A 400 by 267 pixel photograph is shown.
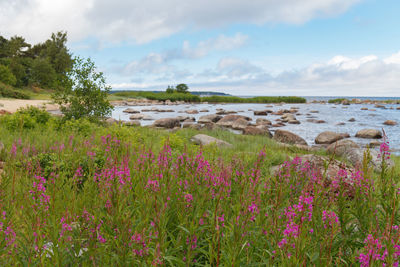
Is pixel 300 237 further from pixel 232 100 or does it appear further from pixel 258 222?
pixel 232 100

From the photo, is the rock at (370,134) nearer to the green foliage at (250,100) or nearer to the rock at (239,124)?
the rock at (239,124)

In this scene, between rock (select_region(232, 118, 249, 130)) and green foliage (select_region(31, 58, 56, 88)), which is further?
green foliage (select_region(31, 58, 56, 88))

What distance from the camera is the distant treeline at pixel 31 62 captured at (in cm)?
5324

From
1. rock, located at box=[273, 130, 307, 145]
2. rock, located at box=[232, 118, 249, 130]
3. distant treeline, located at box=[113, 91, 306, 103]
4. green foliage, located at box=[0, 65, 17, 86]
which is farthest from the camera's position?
distant treeline, located at box=[113, 91, 306, 103]

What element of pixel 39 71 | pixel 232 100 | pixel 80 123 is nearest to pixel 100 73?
pixel 80 123

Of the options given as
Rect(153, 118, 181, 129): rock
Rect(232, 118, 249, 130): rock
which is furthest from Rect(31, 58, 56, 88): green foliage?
Rect(232, 118, 249, 130): rock

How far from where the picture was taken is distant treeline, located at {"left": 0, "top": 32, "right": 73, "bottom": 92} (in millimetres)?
53241

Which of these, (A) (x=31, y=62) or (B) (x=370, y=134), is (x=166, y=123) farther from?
(A) (x=31, y=62)

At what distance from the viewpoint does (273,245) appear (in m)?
2.42

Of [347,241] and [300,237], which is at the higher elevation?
[300,237]

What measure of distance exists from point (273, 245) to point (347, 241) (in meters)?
0.94

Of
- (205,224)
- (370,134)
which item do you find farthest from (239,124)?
(205,224)

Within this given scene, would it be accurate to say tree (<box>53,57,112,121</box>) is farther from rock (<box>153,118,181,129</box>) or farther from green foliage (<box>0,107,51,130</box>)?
rock (<box>153,118,181,129</box>)

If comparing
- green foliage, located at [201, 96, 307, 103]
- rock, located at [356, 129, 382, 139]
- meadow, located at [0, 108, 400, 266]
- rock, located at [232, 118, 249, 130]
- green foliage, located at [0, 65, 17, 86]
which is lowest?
rock, located at [356, 129, 382, 139]
